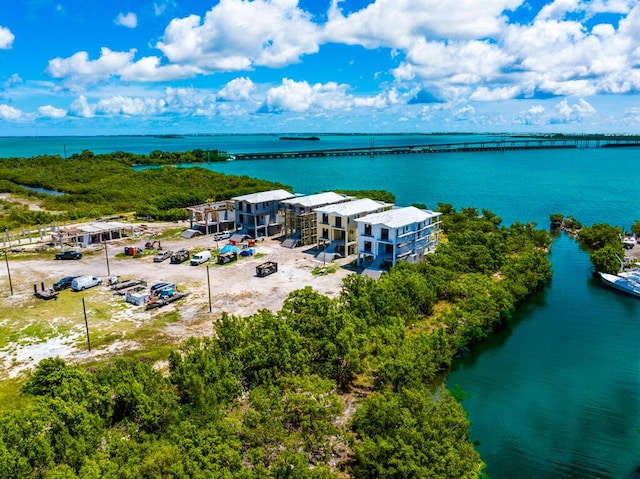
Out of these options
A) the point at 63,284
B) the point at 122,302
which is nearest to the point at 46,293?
the point at 63,284

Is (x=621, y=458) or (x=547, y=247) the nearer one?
(x=621, y=458)

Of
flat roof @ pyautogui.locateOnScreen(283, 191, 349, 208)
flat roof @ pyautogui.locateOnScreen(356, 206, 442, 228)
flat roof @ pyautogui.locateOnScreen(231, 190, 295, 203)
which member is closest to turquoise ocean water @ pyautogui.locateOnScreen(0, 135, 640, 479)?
flat roof @ pyautogui.locateOnScreen(356, 206, 442, 228)

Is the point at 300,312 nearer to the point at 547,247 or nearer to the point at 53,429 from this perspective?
the point at 53,429

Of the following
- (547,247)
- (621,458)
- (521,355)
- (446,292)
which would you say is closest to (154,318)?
(446,292)

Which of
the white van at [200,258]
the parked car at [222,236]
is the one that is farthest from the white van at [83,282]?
the parked car at [222,236]

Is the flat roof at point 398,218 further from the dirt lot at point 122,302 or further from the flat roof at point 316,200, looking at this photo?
the flat roof at point 316,200

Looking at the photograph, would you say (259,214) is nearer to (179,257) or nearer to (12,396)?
(179,257)
